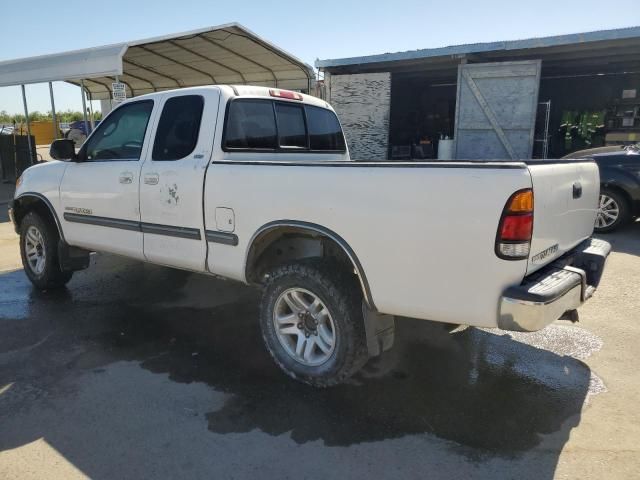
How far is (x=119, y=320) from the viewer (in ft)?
15.4

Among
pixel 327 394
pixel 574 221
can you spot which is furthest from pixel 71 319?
pixel 574 221

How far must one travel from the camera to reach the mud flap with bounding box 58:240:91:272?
529 centimetres

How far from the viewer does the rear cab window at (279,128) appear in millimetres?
3965

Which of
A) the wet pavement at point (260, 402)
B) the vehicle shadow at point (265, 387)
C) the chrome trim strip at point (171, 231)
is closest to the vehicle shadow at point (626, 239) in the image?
the wet pavement at point (260, 402)

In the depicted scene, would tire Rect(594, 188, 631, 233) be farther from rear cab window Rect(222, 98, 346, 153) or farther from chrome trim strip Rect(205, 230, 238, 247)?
chrome trim strip Rect(205, 230, 238, 247)

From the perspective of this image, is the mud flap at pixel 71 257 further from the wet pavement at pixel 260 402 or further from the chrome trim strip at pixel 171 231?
the chrome trim strip at pixel 171 231

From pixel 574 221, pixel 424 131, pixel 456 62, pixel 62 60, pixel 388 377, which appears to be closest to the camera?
pixel 574 221

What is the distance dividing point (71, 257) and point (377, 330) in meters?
3.79

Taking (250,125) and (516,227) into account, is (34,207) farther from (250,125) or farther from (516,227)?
(516,227)

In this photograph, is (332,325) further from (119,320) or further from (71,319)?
A: (71,319)

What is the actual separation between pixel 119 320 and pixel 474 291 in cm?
346

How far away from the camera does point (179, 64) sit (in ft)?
51.8

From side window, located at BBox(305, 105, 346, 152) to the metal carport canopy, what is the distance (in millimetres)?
6974

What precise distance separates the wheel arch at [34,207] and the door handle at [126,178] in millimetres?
1260
